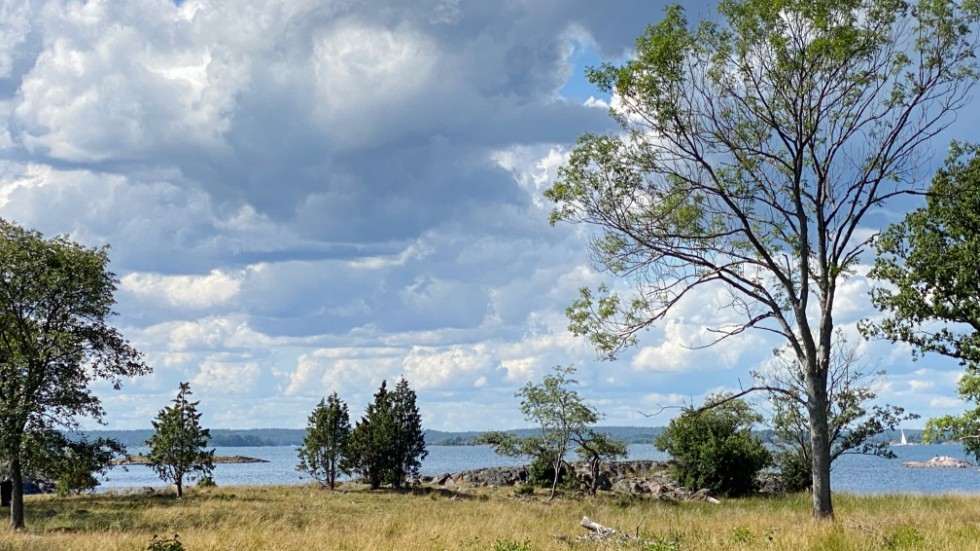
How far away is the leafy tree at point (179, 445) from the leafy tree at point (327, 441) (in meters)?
7.68

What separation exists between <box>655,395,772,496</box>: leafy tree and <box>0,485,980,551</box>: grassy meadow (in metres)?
6.33

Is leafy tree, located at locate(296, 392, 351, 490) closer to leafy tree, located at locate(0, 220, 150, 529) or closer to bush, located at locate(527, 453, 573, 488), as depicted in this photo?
bush, located at locate(527, 453, 573, 488)

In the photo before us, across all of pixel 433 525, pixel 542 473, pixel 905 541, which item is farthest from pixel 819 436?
pixel 542 473

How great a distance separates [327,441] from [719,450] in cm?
2433

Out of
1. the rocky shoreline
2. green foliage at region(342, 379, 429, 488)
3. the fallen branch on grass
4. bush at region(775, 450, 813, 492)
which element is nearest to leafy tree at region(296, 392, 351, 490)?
green foliage at region(342, 379, 429, 488)

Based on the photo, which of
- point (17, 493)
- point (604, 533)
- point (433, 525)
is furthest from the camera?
point (17, 493)

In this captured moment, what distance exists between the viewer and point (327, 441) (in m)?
50.7

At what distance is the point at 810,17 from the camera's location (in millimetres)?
17859

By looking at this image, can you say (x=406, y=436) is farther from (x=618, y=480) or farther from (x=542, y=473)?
(x=618, y=480)

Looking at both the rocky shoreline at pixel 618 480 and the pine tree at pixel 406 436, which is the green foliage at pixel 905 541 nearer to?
the rocky shoreline at pixel 618 480

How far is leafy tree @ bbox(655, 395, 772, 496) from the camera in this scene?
43719 mm

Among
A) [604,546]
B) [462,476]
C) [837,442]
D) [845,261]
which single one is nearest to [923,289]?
[845,261]

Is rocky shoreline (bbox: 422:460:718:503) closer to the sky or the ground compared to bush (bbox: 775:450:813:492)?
closer to the ground

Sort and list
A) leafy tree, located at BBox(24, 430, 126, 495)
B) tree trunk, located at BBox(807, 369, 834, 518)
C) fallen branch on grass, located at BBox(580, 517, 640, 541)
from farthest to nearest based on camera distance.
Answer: leafy tree, located at BBox(24, 430, 126, 495) < tree trunk, located at BBox(807, 369, 834, 518) < fallen branch on grass, located at BBox(580, 517, 640, 541)
